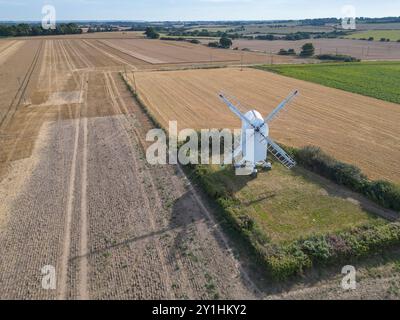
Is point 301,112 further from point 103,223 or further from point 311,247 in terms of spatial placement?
point 103,223

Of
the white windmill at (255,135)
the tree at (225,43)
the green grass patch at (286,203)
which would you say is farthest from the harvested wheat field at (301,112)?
the tree at (225,43)

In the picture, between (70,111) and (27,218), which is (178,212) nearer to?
(27,218)

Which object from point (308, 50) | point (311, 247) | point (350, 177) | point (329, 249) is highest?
point (308, 50)

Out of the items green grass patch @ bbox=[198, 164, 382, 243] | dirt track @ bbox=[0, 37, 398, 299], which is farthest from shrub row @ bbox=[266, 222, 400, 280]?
dirt track @ bbox=[0, 37, 398, 299]

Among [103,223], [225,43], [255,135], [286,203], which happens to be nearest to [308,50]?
[225,43]

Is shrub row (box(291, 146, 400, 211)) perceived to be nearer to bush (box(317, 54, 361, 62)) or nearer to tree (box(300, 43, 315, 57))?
bush (box(317, 54, 361, 62))

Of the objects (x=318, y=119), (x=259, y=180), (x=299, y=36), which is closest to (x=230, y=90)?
(x=318, y=119)

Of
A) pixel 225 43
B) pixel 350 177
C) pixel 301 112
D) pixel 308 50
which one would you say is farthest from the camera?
pixel 225 43

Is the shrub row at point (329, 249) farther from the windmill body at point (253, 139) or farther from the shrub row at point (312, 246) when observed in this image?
the windmill body at point (253, 139)
